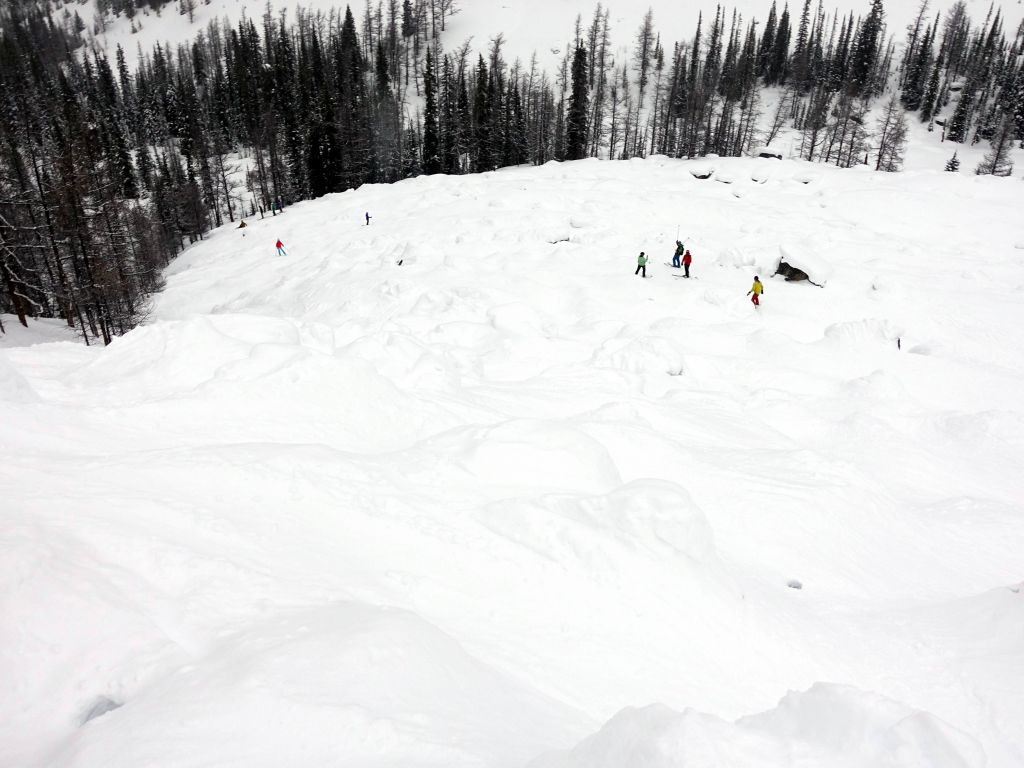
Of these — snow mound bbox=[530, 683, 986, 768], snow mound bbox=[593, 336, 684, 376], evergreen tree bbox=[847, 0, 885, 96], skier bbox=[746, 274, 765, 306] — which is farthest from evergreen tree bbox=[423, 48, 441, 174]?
snow mound bbox=[530, 683, 986, 768]

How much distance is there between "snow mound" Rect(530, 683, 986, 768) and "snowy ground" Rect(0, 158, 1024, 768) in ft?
0.05

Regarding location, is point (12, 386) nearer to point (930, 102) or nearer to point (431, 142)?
point (431, 142)

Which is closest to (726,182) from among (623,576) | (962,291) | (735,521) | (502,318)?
(962,291)

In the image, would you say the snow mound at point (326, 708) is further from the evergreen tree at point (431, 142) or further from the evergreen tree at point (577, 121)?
the evergreen tree at point (577, 121)

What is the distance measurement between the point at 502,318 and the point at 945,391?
46.3 ft

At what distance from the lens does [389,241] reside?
95.7ft

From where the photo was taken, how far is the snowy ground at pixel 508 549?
3025 mm

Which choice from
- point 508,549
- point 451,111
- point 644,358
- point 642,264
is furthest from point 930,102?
point 508,549

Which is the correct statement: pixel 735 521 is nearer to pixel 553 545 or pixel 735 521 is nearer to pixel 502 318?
pixel 553 545

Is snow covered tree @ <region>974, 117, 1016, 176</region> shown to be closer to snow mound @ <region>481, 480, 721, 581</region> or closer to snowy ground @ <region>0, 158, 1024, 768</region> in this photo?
snowy ground @ <region>0, 158, 1024, 768</region>

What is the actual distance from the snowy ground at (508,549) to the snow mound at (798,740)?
0.6 inches

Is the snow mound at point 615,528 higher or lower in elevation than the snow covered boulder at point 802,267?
higher

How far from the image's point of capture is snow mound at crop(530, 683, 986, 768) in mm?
2506

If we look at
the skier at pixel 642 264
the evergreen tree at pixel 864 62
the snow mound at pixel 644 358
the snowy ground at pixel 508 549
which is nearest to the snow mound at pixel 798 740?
the snowy ground at pixel 508 549
